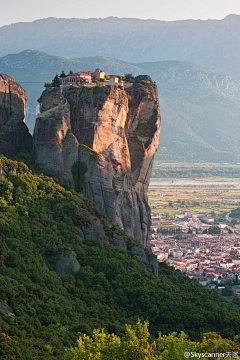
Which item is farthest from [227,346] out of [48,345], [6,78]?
[6,78]

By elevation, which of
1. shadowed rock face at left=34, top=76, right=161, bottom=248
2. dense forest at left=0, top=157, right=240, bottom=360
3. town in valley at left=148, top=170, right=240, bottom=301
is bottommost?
town in valley at left=148, top=170, right=240, bottom=301

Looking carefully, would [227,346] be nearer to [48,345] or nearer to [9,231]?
[48,345]

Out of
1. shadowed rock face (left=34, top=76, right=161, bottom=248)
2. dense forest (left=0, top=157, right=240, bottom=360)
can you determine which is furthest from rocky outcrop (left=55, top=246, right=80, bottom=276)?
shadowed rock face (left=34, top=76, right=161, bottom=248)

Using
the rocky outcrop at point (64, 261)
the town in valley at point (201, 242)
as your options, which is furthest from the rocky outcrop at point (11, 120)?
the town in valley at point (201, 242)

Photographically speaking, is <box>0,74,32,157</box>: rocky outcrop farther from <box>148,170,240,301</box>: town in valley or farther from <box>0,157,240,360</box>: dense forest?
<box>148,170,240,301</box>: town in valley

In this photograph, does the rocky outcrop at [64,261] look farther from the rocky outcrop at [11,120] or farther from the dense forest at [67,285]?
the rocky outcrop at [11,120]

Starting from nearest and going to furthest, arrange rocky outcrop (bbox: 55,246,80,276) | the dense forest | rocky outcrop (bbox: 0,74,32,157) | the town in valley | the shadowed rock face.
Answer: the dense forest, rocky outcrop (bbox: 55,246,80,276), the shadowed rock face, rocky outcrop (bbox: 0,74,32,157), the town in valley
